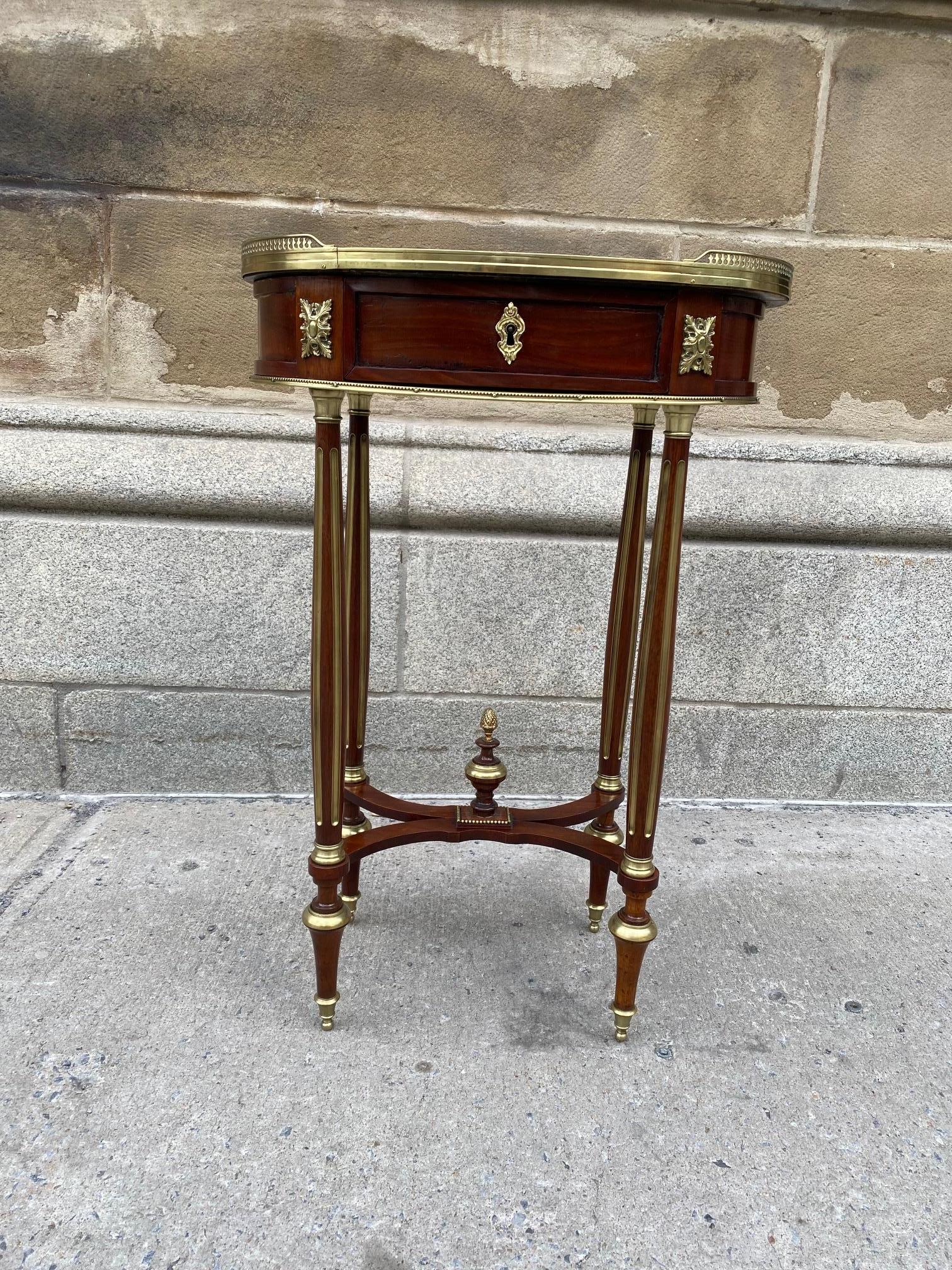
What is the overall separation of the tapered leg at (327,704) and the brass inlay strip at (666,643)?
21.3 inches

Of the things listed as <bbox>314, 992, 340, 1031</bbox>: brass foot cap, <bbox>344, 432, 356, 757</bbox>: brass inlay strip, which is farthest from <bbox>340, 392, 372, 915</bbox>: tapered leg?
<bbox>314, 992, 340, 1031</bbox>: brass foot cap

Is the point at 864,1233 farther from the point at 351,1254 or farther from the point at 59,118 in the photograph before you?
the point at 59,118

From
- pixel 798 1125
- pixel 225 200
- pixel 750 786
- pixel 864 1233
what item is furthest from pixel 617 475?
pixel 864 1233

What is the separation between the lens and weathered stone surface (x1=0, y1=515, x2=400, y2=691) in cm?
238

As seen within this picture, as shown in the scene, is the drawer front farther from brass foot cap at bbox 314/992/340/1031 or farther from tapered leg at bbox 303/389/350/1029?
brass foot cap at bbox 314/992/340/1031

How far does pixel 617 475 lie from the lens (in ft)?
7.88

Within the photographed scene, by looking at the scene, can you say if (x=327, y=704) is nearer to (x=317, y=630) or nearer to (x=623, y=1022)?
(x=317, y=630)

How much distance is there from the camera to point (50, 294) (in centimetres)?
232

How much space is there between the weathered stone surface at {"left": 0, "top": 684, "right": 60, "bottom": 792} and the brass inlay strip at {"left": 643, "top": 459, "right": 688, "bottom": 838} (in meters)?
1.67

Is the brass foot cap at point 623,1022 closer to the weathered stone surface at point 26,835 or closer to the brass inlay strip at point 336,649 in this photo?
the brass inlay strip at point 336,649

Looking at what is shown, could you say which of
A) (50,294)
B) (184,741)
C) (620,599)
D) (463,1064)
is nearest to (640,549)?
(620,599)

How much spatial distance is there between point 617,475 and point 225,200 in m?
1.20

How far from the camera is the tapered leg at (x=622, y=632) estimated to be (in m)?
1.88

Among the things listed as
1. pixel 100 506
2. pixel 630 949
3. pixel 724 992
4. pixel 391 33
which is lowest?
pixel 724 992
